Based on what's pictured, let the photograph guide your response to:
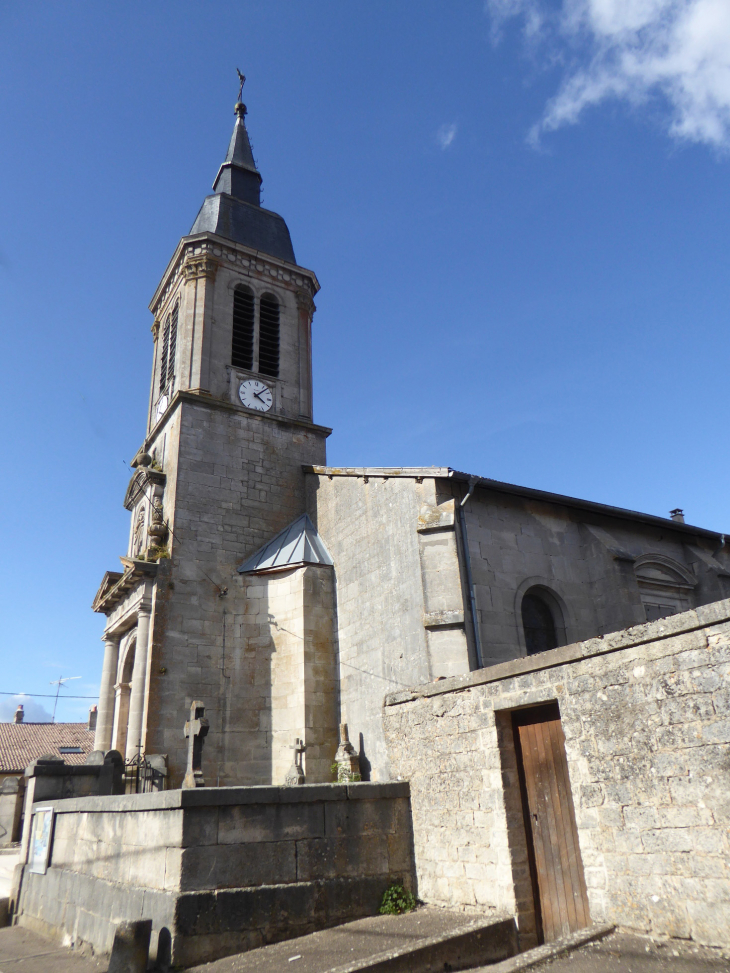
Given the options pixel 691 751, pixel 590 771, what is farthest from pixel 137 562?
pixel 691 751

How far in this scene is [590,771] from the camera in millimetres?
6168

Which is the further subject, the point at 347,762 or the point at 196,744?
the point at 347,762

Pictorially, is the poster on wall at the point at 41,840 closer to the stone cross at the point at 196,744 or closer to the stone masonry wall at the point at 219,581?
the stone cross at the point at 196,744

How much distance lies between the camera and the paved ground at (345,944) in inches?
243

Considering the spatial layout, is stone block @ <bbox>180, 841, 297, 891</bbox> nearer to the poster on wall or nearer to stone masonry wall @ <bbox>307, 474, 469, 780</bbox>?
stone masonry wall @ <bbox>307, 474, 469, 780</bbox>

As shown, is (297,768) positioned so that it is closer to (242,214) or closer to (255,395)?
(255,395)

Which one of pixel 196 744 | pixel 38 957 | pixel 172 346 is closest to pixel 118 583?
pixel 196 744

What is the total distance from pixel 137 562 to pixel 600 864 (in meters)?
11.1

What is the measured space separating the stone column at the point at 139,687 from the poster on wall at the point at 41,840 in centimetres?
269

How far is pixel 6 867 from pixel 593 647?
43.5 ft

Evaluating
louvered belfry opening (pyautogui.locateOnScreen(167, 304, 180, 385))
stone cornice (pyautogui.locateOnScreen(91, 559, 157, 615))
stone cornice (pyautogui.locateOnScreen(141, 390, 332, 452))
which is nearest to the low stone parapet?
stone cornice (pyautogui.locateOnScreen(91, 559, 157, 615))

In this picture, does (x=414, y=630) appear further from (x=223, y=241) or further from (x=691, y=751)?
(x=223, y=241)

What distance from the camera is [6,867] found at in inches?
544

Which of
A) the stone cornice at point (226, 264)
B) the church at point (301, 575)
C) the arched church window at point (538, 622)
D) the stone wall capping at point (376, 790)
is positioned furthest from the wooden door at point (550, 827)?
the stone cornice at point (226, 264)
